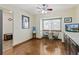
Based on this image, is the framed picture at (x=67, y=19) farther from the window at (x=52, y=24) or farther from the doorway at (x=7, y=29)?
the doorway at (x=7, y=29)

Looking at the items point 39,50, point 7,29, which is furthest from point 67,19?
point 7,29

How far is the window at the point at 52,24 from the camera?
6644mm

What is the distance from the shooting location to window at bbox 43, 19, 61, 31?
262 inches

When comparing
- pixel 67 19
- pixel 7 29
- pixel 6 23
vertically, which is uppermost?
pixel 67 19

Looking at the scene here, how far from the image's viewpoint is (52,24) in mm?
6895

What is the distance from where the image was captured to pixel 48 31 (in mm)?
6988

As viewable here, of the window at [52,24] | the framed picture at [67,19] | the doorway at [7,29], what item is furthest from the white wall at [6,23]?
the window at [52,24]

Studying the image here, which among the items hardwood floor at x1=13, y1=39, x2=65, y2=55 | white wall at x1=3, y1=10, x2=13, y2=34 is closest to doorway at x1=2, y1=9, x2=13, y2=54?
white wall at x1=3, y1=10, x2=13, y2=34

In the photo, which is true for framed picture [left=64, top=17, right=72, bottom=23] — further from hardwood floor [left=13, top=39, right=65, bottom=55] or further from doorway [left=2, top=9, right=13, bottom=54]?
doorway [left=2, top=9, right=13, bottom=54]

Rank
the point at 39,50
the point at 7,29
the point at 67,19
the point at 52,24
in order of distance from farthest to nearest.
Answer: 1. the point at 52,24
2. the point at 67,19
3. the point at 7,29
4. the point at 39,50

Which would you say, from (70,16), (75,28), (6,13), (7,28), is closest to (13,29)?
(7,28)

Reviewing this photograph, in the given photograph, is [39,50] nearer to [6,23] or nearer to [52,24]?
[6,23]
